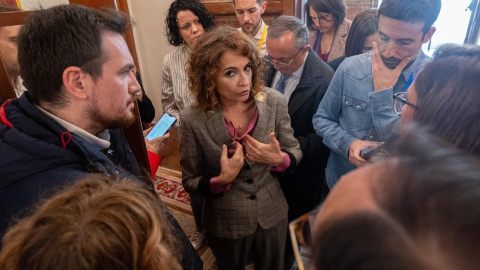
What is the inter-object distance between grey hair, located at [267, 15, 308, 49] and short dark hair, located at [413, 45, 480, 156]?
1.14 metres

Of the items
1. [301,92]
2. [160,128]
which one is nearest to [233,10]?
[301,92]

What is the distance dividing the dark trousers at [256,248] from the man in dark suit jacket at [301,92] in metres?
0.45

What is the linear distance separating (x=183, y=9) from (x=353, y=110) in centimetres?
168

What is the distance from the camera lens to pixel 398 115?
55.4 inches

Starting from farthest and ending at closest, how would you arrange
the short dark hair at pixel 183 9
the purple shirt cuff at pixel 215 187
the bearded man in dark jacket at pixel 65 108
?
the short dark hair at pixel 183 9, the purple shirt cuff at pixel 215 187, the bearded man in dark jacket at pixel 65 108

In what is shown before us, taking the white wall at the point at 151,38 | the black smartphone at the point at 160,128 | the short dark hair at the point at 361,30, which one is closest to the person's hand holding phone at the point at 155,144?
the black smartphone at the point at 160,128

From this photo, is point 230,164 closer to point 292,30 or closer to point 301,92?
point 301,92

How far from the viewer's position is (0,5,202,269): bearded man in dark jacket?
0.83 m

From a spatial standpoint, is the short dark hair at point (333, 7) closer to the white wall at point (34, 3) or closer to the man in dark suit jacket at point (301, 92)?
the man in dark suit jacket at point (301, 92)

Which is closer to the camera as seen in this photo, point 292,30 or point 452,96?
point 452,96

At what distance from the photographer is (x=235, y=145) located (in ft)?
5.23

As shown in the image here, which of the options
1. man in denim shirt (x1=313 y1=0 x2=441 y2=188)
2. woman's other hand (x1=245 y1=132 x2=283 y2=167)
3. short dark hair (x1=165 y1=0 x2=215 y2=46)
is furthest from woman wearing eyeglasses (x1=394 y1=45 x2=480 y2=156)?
short dark hair (x1=165 y1=0 x2=215 y2=46)

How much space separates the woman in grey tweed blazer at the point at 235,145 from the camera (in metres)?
1.54

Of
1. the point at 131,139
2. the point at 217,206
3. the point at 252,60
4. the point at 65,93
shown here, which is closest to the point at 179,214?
the point at 217,206
